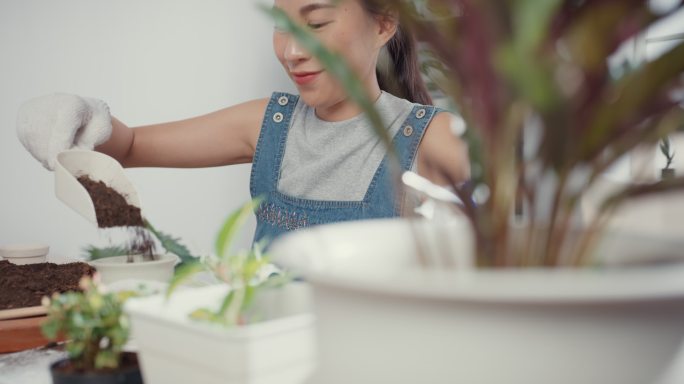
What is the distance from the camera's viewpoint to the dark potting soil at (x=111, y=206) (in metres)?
1.07

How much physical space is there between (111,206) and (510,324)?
0.92 meters

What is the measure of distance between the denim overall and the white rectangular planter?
39.8 inches

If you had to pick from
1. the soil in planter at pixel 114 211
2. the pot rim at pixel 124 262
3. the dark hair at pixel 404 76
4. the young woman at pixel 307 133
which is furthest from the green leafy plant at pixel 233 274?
the dark hair at pixel 404 76

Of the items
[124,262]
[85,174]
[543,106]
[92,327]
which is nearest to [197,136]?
[85,174]

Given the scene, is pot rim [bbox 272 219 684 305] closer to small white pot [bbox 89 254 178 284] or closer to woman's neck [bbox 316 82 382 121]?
small white pot [bbox 89 254 178 284]

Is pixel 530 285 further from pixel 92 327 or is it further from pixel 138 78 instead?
pixel 138 78

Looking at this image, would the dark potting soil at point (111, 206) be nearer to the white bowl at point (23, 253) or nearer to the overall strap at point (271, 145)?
the white bowl at point (23, 253)

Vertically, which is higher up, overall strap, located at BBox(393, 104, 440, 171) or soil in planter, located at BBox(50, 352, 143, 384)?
overall strap, located at BBox(393, 104, 440, 171)

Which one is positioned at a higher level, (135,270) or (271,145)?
(271,145)

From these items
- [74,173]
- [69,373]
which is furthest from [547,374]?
[74,173]

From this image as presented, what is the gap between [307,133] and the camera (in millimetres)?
1724

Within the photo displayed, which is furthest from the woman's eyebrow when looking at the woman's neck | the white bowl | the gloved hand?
the white bowl

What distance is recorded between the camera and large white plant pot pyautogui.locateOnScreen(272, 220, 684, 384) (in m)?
0.24

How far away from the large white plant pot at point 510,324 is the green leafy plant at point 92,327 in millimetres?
303
